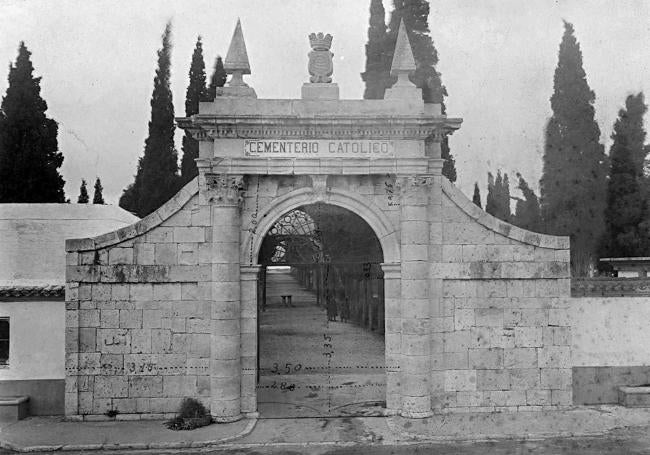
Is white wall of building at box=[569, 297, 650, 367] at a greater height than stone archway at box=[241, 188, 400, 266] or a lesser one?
lesser

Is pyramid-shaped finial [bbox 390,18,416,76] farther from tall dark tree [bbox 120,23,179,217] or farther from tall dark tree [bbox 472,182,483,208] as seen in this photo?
tall dark tree [bbox 472,182,483,208]

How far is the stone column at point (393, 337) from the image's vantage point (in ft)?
39.9

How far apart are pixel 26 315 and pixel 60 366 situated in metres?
1.25

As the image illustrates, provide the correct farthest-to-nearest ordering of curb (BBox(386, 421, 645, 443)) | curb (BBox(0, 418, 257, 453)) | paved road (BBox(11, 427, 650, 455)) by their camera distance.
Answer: curb (BBox(386, 421, 645, 443)), curb (BBox(0, 418, 257, 453)), paved road (BBox(11, 427, 650, 455))

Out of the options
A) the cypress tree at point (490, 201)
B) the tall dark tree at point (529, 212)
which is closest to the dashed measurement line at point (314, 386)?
the tall dark tree at point (529, 212)

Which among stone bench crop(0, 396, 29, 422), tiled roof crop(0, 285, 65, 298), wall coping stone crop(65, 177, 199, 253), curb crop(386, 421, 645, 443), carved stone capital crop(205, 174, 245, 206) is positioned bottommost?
curb crop(386, 421, 645, 443)

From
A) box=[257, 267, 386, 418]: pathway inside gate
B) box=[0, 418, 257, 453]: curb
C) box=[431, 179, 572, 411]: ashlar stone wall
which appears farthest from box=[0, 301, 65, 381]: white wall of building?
box=[431, 179, 572, 411]: ashlar stone wall

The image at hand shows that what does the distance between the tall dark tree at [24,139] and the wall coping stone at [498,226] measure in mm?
19884

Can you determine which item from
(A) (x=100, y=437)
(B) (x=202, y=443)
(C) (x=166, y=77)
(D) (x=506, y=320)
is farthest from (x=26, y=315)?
(C) (x=166, y=77)

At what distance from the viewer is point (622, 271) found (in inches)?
818

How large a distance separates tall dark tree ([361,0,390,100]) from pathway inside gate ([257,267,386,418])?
10550 millimetres

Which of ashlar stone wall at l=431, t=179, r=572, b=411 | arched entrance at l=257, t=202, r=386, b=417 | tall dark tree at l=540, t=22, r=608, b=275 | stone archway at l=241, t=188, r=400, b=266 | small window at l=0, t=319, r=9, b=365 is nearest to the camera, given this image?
stone archway at l=241, t=188, r=400, b=266

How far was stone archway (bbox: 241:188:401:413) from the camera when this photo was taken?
12164mm

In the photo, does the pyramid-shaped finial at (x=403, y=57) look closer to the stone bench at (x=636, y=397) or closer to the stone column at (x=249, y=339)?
the stone column at (x=249, y=339)
